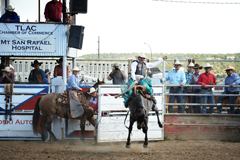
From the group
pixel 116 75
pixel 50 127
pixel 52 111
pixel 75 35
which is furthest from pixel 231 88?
pixel 50 127

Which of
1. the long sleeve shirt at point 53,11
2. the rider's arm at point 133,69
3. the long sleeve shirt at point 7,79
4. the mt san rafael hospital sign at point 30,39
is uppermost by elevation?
the long sleeve shirt at point 53,11

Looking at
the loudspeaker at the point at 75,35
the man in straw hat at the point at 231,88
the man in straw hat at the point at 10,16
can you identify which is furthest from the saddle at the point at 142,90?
the man in straw hat at the point at 10,16

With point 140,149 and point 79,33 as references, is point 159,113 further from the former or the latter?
point 79,33

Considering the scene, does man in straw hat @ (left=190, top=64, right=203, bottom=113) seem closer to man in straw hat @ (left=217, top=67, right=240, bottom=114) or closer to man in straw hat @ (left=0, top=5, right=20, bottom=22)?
man in straw hat @ (left=217, top=67, right=240, bottom=114)

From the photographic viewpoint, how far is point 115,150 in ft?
33.1

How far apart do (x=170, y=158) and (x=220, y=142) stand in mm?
3490

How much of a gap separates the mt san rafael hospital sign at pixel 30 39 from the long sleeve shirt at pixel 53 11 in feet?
1.46

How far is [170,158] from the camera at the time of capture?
8586 millimetres

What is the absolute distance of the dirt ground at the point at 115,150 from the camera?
884 centimetres

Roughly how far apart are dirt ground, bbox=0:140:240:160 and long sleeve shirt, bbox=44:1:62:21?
4071 millimetres

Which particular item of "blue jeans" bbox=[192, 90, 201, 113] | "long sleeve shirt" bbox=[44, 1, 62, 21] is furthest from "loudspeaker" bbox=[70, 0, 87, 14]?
"blue jeans" bbox=[192, 90, 201, 113]

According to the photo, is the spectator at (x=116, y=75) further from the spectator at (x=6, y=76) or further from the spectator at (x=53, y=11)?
the spectator at (x=6, y=76)

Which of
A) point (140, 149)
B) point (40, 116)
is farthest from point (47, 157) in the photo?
point (40, 116)

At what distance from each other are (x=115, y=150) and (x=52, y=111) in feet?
8.32
